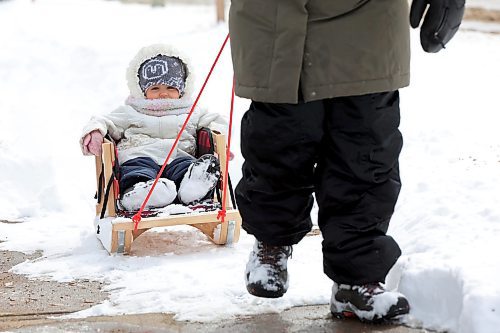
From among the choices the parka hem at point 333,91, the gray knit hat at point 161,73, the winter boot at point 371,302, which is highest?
the parka hem at point 333,91

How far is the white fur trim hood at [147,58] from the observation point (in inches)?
171

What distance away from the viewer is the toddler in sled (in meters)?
3.94

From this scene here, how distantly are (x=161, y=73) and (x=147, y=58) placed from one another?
0.12 metres

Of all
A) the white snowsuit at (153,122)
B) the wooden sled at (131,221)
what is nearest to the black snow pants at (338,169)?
the wooden sled at (131,221)

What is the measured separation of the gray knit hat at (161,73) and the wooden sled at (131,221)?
366mm

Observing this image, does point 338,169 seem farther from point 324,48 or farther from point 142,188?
point 142,188

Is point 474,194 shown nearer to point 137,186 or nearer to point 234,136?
point 137,186

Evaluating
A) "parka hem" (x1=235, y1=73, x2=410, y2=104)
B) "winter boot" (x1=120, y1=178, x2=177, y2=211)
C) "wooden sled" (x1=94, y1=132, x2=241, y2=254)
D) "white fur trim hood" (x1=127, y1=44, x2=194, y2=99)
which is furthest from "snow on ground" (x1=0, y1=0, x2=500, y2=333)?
"white fur trim hood" (x1=127, y1=44, x2=194, y2=99)

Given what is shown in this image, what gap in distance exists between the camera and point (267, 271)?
9.04 ft

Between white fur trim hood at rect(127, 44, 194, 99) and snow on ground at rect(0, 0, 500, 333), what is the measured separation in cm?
69

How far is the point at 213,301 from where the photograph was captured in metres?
2.99

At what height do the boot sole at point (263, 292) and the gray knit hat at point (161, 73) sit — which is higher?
the gray knit hat at point (161, 73)

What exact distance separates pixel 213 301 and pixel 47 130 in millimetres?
3283

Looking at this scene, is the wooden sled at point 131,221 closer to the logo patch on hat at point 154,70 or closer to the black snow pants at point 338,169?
the logo patch on hat at point 154,70
